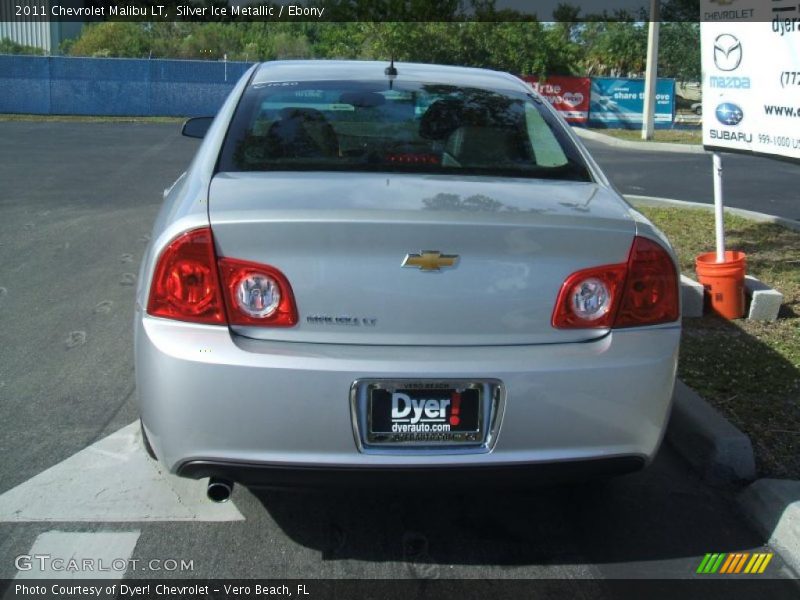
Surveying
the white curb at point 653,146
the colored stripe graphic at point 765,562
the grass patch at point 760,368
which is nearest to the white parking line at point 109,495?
the colored stripe graphic at point 765,562

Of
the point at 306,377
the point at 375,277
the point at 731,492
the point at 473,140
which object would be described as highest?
the point at 473,140

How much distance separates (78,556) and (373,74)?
2507 mm

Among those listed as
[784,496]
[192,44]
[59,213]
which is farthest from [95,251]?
[192,44]

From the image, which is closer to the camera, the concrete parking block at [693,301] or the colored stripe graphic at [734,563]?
the colored stripe graphic at [734,563]

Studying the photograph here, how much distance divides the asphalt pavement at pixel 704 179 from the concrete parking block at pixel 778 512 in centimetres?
732

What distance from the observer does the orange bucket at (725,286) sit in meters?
6.11

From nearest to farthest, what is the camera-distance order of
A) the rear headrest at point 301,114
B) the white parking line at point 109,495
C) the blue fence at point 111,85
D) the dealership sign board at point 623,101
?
1. the white parking line at point 109,495
2. the rear headrest at point 301,114
3. the blue fence at point 111,85
4. the dealership sign board at point 623,101

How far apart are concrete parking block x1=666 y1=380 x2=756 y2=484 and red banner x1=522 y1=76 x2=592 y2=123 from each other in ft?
97.3

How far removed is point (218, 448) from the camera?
294cm

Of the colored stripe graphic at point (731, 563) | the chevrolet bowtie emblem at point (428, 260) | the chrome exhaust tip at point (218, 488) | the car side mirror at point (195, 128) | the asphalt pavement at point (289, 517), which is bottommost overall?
the colored stripe graphic at point (731, 563)

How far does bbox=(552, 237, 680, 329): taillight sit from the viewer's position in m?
3.04

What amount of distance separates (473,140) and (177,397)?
69.2 inches

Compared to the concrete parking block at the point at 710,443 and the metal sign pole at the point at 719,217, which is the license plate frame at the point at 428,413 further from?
the metal sign pole at the point at 719,217

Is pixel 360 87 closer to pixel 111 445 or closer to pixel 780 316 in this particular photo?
pixel 111 445
